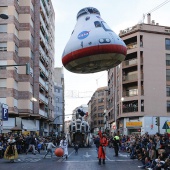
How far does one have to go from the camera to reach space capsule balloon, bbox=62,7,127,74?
14328 millimetres

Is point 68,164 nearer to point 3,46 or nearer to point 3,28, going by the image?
point 3,46

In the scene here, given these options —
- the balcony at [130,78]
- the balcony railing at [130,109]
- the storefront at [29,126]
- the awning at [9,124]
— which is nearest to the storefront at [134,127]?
the balcony railing at [130,109]

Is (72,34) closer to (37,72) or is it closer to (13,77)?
(13,77)

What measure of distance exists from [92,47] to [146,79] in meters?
42.9

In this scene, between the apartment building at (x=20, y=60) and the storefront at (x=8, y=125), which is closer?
the storefront at (x=8, y=125)

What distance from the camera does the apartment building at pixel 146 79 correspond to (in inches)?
2188

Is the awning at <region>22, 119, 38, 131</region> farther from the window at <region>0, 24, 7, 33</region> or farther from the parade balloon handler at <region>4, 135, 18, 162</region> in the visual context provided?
the parade balloon handler at <region>4, 135, 18, 162</region>

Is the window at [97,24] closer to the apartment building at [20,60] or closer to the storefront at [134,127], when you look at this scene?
the apartment building at [20,60]

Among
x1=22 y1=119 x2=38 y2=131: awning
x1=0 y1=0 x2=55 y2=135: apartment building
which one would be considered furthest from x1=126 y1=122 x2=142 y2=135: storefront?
x1=22 y1=119 x2=38 y2=131: awning

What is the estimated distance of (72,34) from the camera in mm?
15820

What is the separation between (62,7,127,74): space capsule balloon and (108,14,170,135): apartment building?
39906 millimetres

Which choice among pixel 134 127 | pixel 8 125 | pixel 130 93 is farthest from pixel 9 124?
pixel 130 93

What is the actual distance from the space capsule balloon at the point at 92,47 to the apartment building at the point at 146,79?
39.9m

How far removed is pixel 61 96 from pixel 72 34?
348 feet
